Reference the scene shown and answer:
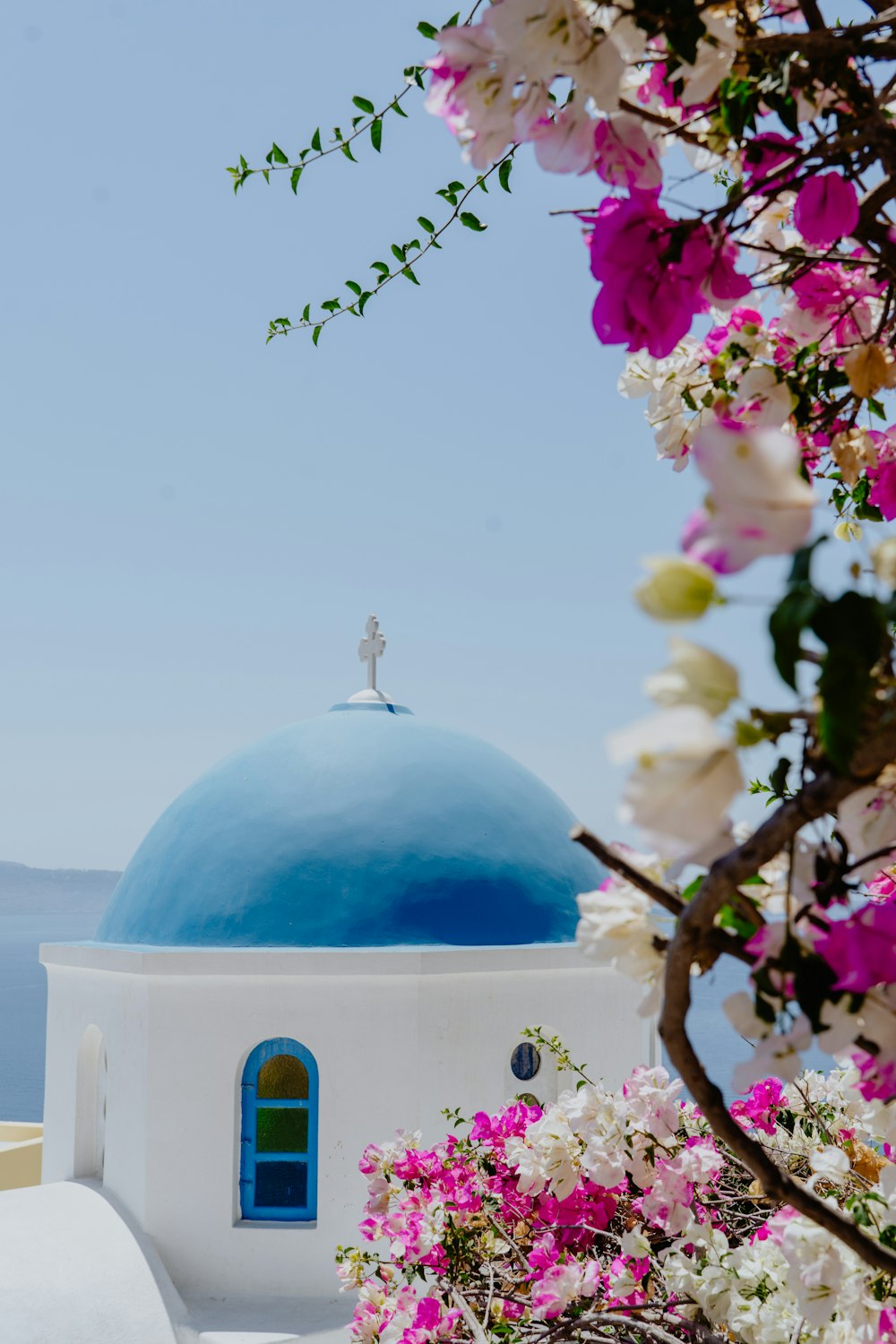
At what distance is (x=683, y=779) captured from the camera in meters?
0.75

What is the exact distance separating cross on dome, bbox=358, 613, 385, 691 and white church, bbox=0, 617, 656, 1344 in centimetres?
127

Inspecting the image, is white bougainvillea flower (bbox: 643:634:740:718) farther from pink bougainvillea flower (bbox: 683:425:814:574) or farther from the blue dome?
the blue dome

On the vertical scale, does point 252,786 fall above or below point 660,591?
above

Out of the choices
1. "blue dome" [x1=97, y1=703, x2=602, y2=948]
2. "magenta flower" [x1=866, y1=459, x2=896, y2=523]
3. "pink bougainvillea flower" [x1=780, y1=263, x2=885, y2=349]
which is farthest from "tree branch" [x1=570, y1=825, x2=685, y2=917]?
"blue dome" [x1=97, y1=703, x2=602, y2=948]

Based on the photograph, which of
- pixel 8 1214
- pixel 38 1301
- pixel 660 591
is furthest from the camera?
pixel 8 1214

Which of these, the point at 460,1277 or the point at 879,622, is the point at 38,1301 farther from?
the point at 879,622

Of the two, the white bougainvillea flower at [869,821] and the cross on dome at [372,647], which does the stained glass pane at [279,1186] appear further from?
the white bougainvillea flower at [869,821]

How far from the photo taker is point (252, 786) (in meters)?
8.08

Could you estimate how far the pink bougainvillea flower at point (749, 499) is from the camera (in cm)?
73

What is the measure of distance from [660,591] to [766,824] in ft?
0.63

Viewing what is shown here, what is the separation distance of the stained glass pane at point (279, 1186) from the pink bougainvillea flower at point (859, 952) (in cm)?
717

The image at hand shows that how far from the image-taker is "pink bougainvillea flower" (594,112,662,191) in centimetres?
127

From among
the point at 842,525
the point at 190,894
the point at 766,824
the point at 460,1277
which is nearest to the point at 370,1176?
the point at 460,1277

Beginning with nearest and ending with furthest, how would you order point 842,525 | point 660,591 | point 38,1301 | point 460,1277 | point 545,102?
point 660,591, point 545,102, point 842,525, point 460,1277, point 38,1301
